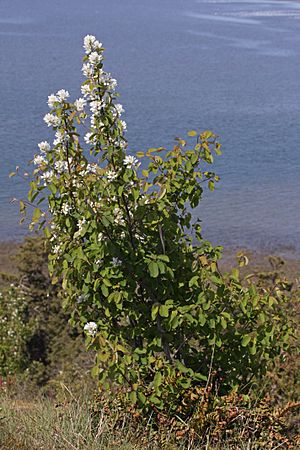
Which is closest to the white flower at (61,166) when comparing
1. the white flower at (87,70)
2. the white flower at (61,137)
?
the white flower at (61,137)

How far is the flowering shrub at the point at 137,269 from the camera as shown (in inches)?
204

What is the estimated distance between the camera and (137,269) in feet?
17.3

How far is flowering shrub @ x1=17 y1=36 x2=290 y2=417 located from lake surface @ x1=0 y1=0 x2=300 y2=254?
12706mm

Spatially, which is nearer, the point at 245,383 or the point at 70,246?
the point at 70,246

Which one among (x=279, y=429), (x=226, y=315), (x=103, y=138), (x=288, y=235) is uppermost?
(x=103, y=138)

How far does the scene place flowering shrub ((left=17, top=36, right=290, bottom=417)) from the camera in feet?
17.0

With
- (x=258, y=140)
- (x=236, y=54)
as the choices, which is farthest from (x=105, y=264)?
(x=236, y=54)

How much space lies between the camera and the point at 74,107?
527 cm

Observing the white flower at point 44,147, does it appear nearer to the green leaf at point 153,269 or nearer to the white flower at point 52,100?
the white flower at point 52,100

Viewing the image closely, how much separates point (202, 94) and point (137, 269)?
94.9ft

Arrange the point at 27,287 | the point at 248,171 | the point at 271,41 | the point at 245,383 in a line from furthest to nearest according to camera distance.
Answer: the point at 271,41 → the point at 248,171 → the point at 27,287 → the point at 245,383

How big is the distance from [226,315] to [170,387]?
587 mm

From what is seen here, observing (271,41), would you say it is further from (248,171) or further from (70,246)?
(70,246)

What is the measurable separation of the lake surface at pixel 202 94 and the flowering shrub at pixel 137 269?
1271 cm
